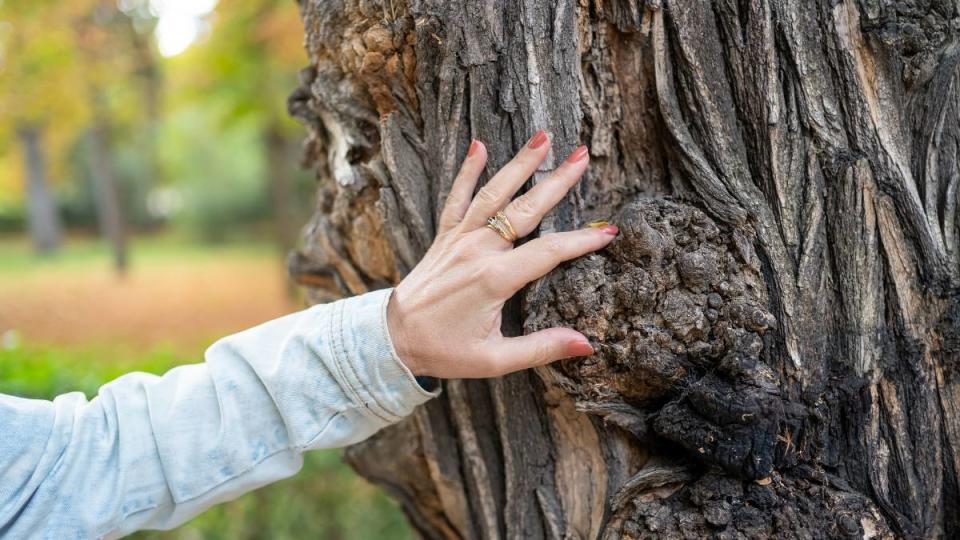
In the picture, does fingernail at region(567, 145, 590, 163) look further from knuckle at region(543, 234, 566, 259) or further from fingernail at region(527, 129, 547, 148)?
knuckle at region(543, 234, 566, 259)

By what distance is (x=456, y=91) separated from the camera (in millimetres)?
1479

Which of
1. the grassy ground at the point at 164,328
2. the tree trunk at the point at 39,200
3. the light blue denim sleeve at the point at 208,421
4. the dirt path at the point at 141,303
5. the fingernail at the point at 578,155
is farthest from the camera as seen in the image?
the tree trunk at the point at 39,200

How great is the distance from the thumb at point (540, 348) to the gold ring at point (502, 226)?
22cm

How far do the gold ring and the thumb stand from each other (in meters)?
0.22

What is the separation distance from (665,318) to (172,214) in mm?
25774

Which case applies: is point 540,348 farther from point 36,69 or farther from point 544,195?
point 36,69

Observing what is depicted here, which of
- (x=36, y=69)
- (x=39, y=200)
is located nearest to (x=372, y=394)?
(x=36, y=69)

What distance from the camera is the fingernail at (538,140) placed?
139 centimetres

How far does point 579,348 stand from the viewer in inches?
52.6

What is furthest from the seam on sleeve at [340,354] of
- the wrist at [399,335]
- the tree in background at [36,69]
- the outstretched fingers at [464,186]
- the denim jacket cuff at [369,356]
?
the tree in background at [36,69]

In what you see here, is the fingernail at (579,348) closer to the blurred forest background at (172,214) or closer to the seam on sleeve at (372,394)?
the seam on sleeve at (372,394)

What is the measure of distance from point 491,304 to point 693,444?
50cm

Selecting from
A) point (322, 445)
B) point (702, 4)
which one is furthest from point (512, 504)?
point (702, 4)

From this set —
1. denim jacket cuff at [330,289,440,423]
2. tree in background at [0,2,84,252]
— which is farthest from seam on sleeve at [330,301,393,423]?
tree in background at [0,2,84,252]
